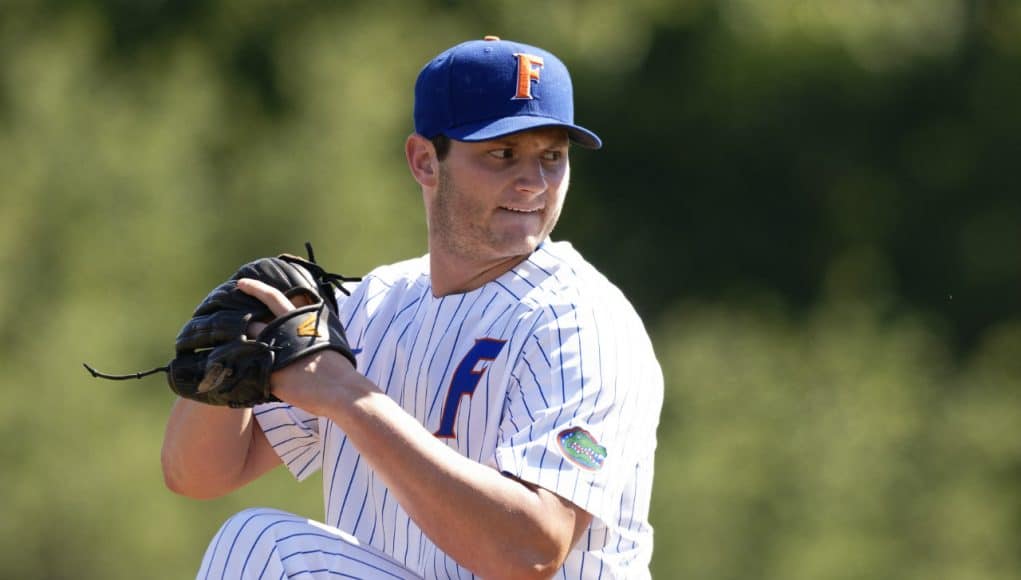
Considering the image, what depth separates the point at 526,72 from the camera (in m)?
2.25

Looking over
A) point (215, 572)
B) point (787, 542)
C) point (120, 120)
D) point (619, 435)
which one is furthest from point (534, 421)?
point (120, 120)

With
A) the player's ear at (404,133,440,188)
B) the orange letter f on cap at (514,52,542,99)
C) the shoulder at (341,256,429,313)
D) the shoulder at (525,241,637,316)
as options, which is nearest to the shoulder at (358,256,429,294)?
the shoulder at (341,256,429,313)

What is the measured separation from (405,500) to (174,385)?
1.46 feet

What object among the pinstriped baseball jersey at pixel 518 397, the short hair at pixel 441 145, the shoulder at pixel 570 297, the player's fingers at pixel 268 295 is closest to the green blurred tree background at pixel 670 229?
the pinstriped baseball jersey at pixel 518 397

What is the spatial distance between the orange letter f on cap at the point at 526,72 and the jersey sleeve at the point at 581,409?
363 millimetres

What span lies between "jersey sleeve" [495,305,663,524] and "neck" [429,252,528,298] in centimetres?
22

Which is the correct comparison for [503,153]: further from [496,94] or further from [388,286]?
[388,286]

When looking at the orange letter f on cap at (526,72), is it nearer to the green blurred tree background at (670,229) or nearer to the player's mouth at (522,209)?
the player's mouth at (522,209)

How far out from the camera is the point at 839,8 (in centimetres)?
547

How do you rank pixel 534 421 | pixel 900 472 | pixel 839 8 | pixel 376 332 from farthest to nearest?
pixel 839 8
pixel 900 472
pixel 376 332
pixel 534 421

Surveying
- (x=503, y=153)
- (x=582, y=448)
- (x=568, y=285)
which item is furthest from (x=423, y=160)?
(x=582, y=448)

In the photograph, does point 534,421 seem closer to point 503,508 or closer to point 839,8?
point 503,508

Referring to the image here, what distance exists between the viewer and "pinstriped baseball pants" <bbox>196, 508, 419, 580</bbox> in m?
1.98

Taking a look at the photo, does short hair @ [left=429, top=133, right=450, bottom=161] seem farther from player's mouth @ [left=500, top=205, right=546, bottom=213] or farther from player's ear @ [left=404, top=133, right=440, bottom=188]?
player's mouth @ [left=500, top=205, right=546, bottom=213]
